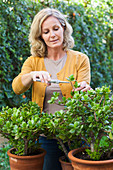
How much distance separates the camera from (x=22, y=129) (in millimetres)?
1460

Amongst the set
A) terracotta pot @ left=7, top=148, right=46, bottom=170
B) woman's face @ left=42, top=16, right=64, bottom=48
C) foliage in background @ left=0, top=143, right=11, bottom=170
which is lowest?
foliage in background @ left=0, top=143, right=11, bottom=170

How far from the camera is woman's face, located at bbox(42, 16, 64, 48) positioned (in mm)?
2005

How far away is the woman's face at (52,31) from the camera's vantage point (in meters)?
2.00

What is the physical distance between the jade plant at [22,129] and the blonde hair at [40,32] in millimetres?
710

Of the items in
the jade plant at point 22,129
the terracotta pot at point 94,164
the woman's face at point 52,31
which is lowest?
the terracotta pot at point 94,164

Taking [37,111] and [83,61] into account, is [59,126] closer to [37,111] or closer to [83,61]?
[37,111]

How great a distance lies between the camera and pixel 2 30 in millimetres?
3326

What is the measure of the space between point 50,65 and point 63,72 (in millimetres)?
140

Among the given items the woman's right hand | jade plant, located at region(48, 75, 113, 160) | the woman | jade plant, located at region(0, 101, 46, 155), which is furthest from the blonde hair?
jade plant, located at region(48, 75, 113, 160)

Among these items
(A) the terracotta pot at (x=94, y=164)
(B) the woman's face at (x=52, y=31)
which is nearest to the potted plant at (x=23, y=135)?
(A) the terracotta pot at (x=94, y=164)

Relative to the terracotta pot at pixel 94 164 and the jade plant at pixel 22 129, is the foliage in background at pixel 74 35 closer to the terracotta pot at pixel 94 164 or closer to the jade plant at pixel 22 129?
the jade plant at pixel 22 129

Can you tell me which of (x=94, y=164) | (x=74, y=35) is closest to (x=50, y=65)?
(x=94, y=164)

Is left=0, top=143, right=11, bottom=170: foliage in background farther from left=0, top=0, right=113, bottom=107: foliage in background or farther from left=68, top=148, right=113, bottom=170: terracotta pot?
left=68, top=148, right=113, bottom=170: terracotta pot

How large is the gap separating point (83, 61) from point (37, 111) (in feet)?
2.13
